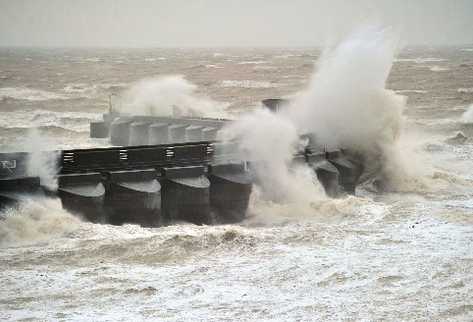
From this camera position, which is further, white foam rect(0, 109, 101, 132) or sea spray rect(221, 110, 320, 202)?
white foam rect(0, 109, 101, 132)

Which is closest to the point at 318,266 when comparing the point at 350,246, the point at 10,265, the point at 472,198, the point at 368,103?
the point at 350,246

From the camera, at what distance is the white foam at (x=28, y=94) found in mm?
48344

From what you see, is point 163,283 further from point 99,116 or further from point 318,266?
point 99,116

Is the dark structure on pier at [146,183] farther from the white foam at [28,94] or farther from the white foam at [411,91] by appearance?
the white foam at [411,91]

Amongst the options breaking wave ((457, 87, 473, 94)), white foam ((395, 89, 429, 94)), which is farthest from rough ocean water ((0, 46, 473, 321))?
breaking wave ((457, 87, 473, 94))

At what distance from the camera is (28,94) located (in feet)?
168

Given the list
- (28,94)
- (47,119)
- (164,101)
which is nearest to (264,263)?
(164,101)

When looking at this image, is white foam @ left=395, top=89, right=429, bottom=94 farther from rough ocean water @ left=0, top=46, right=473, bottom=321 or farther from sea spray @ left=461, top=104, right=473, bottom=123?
rough ocean water @ left=0, top=46, right=473, bottom=321

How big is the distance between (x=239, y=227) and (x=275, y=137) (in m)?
3.51

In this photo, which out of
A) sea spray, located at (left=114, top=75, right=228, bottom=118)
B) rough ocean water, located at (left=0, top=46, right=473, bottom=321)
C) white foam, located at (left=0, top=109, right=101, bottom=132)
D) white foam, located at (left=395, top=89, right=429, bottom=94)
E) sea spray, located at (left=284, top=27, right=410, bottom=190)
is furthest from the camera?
white foam, located at (left=395, top=89, right=429, bottom=94)

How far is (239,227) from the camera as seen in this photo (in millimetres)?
14289

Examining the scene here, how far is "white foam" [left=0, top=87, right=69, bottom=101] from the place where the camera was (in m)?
48.3

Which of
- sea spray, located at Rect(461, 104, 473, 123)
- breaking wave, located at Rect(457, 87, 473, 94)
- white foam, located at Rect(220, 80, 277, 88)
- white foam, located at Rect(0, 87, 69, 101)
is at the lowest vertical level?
white foam, located at Rect(0, 87, 69, 101)

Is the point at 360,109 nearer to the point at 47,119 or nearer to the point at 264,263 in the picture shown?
the point at 264,263
